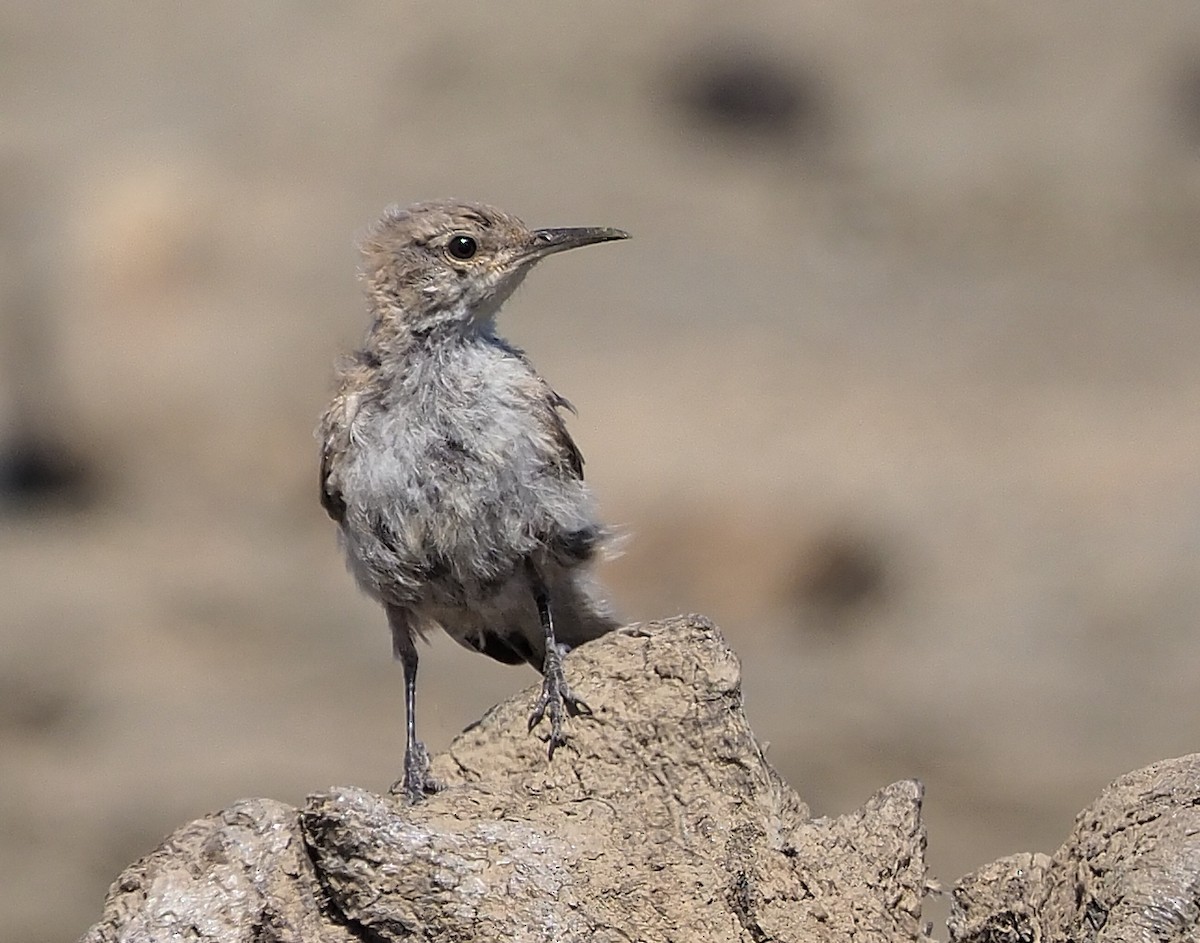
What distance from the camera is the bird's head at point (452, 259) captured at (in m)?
6.96

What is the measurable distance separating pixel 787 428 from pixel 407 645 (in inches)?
417

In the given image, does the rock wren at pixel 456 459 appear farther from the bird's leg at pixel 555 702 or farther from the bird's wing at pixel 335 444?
the bird's leg at pixel 555 702

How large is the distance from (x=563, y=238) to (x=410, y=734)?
1798mm

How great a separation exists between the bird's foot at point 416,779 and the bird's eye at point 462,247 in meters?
1.68

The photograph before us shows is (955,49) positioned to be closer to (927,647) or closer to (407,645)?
(927,647)

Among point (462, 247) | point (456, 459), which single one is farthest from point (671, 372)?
point (456, 459)

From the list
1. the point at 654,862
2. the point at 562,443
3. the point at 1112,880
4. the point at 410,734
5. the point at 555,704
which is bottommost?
the point at 1112,880

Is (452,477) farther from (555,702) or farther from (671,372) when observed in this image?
(671,372)

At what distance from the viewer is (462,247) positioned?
23.1 ft

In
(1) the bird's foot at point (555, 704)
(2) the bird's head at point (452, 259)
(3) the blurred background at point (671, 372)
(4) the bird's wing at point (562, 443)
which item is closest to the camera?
(1) the bird's foot at point (555, 704)

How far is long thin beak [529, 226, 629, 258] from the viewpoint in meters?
7.09

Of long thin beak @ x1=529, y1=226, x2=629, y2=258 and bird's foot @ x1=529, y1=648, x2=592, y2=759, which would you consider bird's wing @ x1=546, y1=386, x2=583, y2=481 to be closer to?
long thin beak @ x1=529, y1=226, x2=629, y2=258

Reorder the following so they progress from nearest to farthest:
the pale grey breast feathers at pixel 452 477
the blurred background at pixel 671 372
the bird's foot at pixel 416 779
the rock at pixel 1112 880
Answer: the rock at pixel 1112 880 → the bird's foot at pixel 416 779 → the pale grey breast feathers at pixel 452 477 → the blurred background at pixel 671 372

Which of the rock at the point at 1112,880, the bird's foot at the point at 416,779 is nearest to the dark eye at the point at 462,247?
the bird's foot at the point at 416,779
